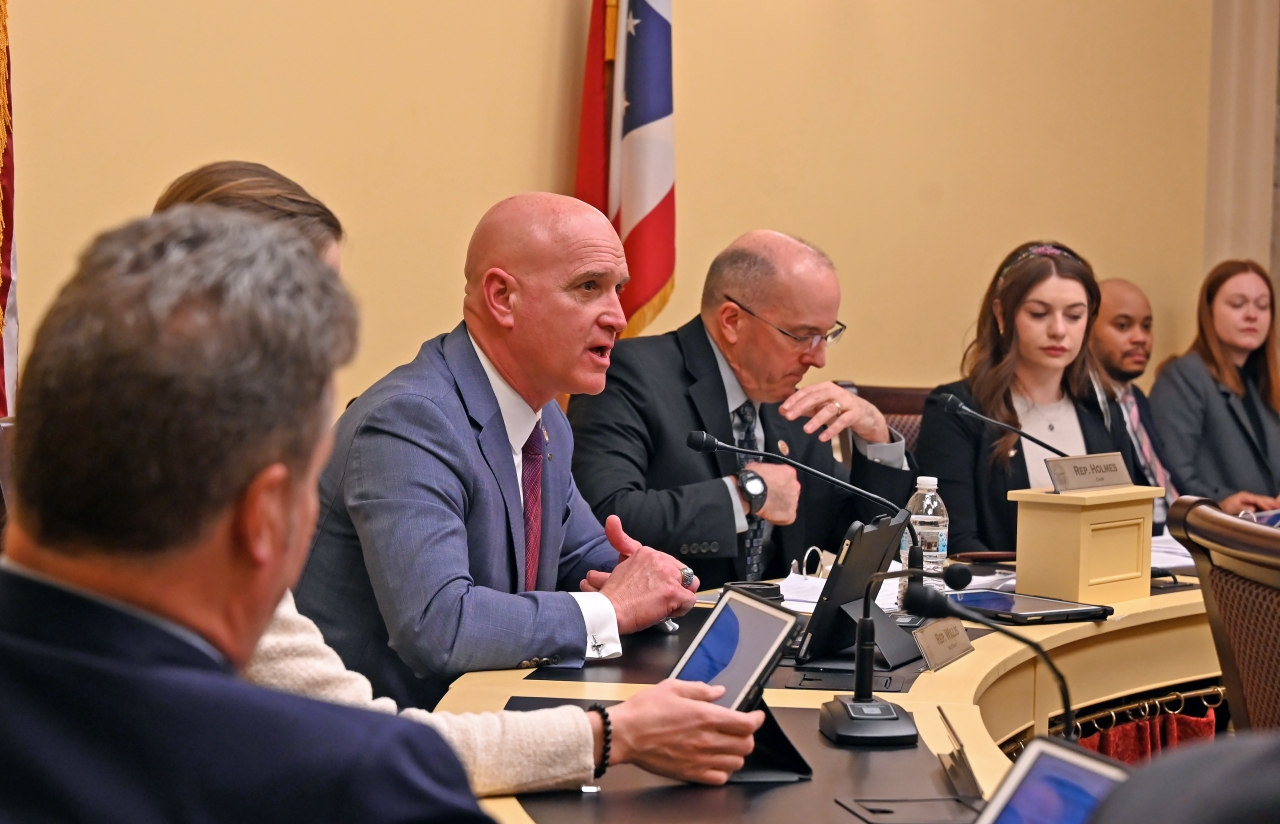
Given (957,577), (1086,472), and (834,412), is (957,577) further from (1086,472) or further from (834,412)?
(834,412)

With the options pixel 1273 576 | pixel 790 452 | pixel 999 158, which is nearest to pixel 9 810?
pixel 1273 576

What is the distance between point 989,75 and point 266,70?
313 cm

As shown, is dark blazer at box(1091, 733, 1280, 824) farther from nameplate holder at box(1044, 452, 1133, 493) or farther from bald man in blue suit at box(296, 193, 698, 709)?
nameplate holder at box(1044, 452, 1133, 493)

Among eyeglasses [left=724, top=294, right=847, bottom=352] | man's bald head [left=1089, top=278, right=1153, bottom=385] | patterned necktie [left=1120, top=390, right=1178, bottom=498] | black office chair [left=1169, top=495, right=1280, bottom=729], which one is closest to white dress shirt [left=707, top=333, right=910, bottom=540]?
eyeglasses [left=724, top=294, right=847, bottom=352]

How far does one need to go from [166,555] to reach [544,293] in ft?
5.03

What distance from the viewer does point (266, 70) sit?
3385 millimetres

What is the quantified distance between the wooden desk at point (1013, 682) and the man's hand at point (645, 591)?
213 mm

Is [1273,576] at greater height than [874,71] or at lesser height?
lesser

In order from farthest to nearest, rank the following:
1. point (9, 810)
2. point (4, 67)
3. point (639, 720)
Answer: point (4, 67) < point (639, 720) < point (9, 810)

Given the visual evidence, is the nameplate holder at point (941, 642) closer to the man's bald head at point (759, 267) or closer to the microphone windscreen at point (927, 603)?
the microphone windscreen at point (927, 603)

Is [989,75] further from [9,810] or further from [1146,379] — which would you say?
[9,810]

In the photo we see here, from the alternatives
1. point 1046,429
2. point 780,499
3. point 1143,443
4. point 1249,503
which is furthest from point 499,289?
point 1249,503

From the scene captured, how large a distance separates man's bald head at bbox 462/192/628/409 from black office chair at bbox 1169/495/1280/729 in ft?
3.43

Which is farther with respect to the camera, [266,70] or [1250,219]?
[1250,219]
